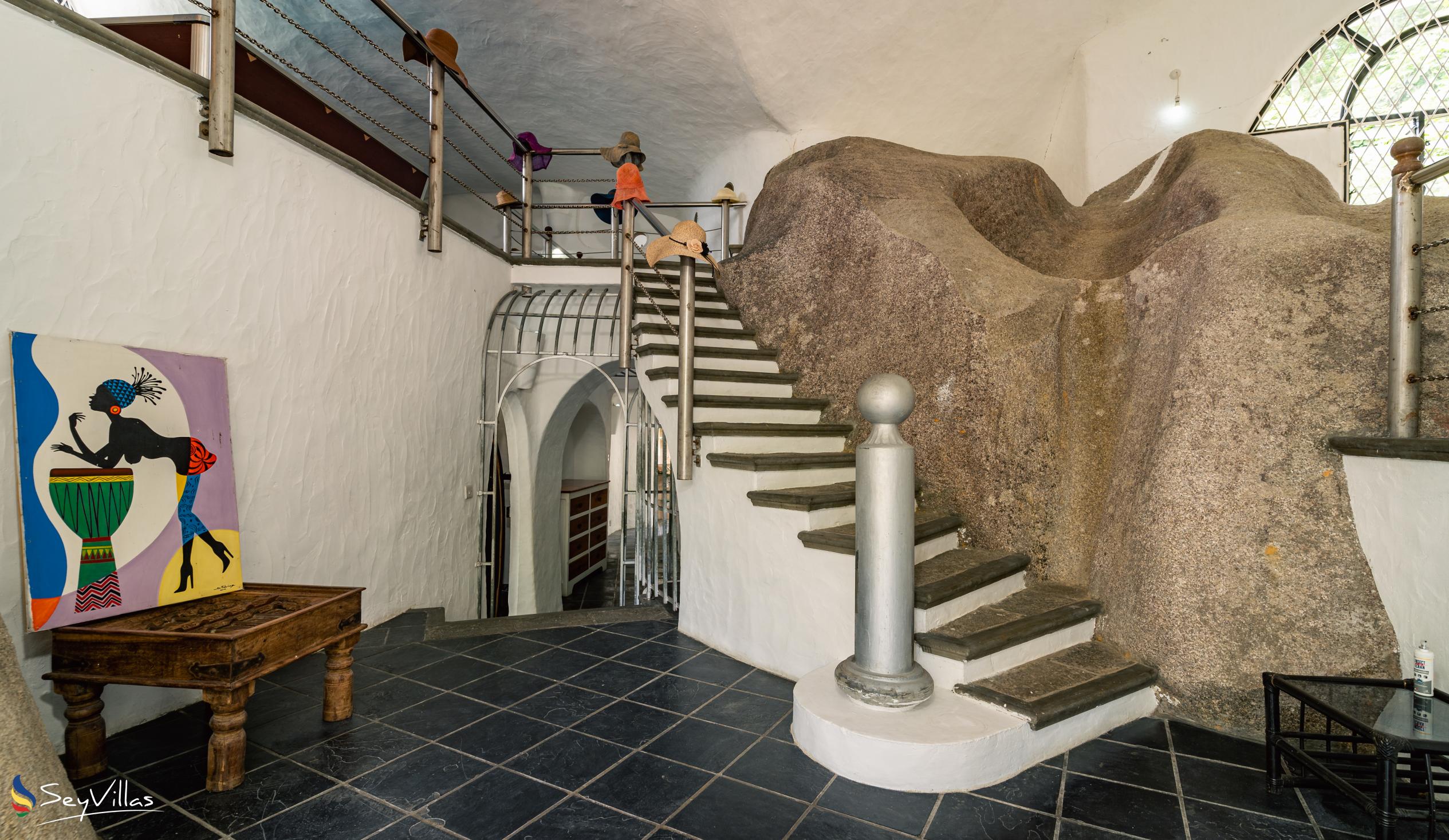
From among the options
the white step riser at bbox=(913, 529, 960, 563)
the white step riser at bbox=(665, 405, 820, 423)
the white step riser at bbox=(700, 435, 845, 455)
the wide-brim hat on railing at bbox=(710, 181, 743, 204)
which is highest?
the wide-brim hat on railing at bbox=(710, 181, 743, 204)

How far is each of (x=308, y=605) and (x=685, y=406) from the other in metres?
1.88

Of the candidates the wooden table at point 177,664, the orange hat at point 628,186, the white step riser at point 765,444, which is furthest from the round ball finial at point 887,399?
the orange hat at point 628,186

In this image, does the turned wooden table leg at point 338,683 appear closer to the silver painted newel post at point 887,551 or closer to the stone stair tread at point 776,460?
the stone stair tread at point 776,460

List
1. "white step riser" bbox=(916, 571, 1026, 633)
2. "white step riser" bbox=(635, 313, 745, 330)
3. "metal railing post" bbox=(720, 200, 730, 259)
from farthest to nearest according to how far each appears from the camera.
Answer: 1. "metal railing post" bbox=(720, 200, 730, 259)
2. "white step riser" bbox=(635, 313, 745, 330)
3. "white step riser" bbox=(916, 571, 1026, 633)

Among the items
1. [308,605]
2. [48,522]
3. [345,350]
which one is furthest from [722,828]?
[345,350]

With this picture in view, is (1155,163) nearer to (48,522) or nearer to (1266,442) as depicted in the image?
(1266,442)

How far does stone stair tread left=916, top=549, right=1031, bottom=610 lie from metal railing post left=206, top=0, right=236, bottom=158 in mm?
3181

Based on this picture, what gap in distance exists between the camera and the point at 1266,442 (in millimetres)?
2572

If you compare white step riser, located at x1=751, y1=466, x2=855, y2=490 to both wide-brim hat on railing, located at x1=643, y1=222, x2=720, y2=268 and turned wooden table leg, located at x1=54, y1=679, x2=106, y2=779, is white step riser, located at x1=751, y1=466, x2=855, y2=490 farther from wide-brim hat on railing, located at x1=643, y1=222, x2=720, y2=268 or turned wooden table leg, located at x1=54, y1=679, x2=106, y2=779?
turned wooden table leg, located at x1=54, y1=679, x2=106, y2=779

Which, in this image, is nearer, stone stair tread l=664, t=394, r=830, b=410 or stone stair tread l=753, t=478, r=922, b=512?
stone stair tread l=753, t=478, r=922, b=512

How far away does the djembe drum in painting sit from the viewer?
208 cm

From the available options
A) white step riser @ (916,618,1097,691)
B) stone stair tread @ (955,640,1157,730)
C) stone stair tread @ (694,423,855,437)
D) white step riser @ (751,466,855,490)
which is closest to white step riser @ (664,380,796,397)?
stone stair tread @ (694,423,855,437)

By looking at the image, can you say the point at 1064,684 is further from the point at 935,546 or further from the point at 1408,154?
the point at 1408,154

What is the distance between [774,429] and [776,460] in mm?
429
